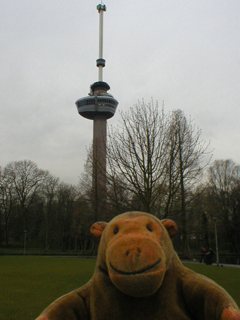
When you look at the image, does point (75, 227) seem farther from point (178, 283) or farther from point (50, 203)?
point (178, 283)

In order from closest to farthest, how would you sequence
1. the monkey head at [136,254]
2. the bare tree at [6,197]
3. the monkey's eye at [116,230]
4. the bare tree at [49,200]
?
the monkey head at [136,254], the monkey's eye at [116,230], the bare tree at [6,197], the bare tree at [49,200]

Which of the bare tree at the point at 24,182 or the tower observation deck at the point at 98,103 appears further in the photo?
the tower observation deck at the point at 98,103

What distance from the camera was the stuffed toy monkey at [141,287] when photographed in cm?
204

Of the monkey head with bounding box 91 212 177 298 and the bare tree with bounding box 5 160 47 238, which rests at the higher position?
the bare tree with bounding box 5 160 47 238

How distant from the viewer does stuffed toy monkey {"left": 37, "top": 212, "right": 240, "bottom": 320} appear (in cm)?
204

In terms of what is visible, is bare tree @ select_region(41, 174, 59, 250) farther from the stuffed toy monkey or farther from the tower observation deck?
the stuffed toy monkey

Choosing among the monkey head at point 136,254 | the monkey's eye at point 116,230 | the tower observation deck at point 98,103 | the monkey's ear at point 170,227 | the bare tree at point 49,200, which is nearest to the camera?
the monkey head at point 136,254

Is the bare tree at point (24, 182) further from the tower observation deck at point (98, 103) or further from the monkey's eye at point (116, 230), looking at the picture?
the monkey's eye at point (116, 230)

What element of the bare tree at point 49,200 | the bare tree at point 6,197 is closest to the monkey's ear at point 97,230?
the bare tree at point 6,197

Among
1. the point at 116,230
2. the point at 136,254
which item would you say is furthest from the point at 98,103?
the point at 136,254

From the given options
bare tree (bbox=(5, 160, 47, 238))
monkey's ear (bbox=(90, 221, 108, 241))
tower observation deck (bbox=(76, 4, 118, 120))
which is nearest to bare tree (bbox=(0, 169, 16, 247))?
bare tree (bbox=(5, 160, 47, 238))

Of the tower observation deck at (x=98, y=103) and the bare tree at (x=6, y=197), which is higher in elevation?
the tower observation deck at (x=98, y=103)

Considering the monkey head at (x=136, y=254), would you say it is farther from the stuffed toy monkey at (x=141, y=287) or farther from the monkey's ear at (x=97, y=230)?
the monkey's ear at (x=97, y=230)

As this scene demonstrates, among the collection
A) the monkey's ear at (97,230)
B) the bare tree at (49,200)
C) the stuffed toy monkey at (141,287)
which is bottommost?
the stuffed toy monkey at (141,287)
